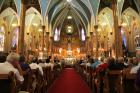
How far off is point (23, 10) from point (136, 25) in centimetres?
1886

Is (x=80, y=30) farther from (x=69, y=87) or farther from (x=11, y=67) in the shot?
(x=11, y=67)

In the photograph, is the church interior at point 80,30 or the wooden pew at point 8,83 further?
the church interior at point 80,30

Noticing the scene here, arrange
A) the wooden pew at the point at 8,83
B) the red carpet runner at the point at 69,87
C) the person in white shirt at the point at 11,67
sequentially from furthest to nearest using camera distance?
the red carpet runner at the point at 69,87 < the person in white shirt at the point at 11,67 < the wooden pew at the point at 8,83

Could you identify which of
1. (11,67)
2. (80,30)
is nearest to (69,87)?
(11,67)

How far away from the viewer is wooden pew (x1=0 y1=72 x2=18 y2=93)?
12.8 feet

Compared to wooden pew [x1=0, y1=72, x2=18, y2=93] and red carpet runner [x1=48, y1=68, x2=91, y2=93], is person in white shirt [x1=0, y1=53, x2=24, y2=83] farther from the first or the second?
red carpet runner [x1=48, y1=68, x2=91, y2=93]

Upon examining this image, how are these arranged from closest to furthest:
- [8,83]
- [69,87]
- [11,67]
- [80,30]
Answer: [8,83] → [11,67] → [69,87] → [80,30]

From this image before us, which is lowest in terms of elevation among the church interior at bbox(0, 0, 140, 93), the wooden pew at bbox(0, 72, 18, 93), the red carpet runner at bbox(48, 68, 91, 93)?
the red carpet runner at bbox(48, 68, 91, 93)

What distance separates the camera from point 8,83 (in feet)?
13.5

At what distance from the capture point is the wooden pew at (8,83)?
391 centimetres

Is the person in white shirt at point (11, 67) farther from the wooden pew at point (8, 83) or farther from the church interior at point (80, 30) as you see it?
the church interior at point (80, 30)

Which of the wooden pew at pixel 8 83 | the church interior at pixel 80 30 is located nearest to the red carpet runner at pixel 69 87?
the church interior at pixel 80 30

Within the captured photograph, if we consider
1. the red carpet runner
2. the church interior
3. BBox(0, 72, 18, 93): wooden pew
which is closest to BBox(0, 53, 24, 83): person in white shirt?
BBox(0, 72, 18, 93): wooden pew

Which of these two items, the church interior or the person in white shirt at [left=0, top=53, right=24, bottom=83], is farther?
the church interior
